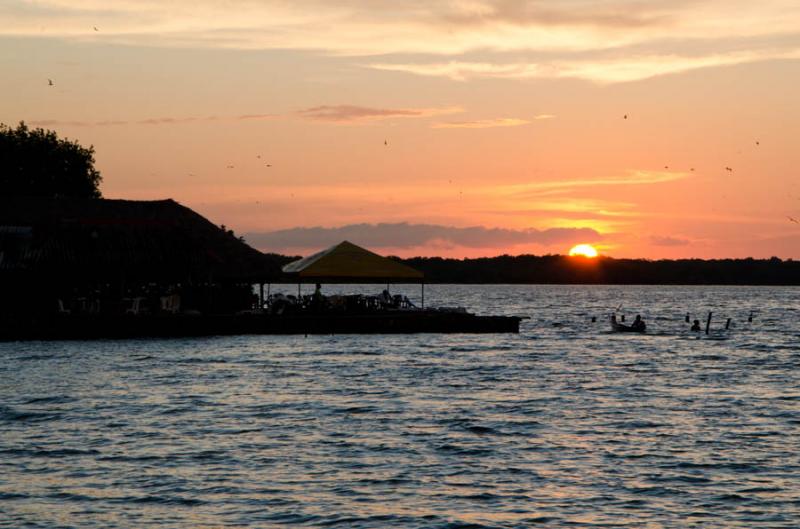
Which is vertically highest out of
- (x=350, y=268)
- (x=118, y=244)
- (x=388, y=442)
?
(x=118, y=244)

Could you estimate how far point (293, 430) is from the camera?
2638cm

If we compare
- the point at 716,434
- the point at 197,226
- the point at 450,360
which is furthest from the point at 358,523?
the point at 197,226

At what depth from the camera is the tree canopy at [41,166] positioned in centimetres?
8988

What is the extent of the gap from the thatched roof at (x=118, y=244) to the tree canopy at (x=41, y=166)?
29507 mm

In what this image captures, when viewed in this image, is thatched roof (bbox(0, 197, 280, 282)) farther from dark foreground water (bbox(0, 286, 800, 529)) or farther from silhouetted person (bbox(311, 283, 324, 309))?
dark foreground water (bbox(0, 286, 800, 529))

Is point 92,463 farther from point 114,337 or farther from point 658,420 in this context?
point 114,337

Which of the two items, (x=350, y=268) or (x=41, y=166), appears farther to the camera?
(x=41, y=166)

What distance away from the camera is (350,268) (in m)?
55.1

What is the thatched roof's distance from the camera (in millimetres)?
55312

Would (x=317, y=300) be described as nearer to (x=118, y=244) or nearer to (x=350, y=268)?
(x=350, y=268)

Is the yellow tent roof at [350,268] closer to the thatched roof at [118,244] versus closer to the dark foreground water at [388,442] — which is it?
the thatched roof at [118,244]

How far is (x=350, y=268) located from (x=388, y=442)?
30.6 metres

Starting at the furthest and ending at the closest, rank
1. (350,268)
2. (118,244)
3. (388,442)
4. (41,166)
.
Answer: (41,166) < (118,244) < (350,268) < (388,442)

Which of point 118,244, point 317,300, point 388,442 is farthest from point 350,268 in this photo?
point 388,442
